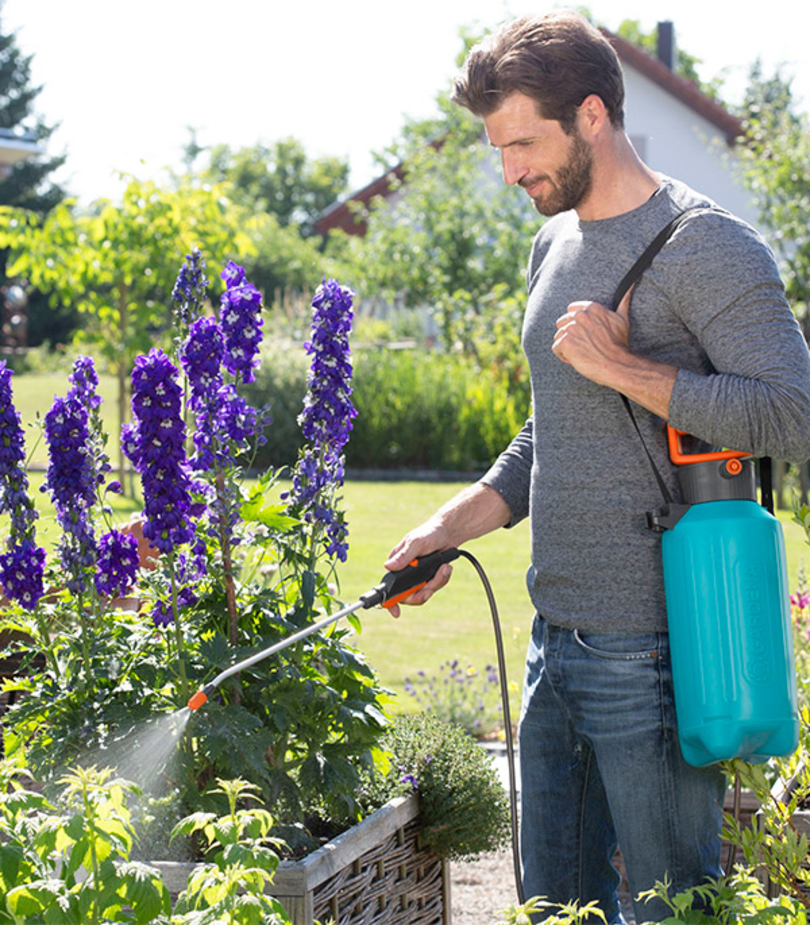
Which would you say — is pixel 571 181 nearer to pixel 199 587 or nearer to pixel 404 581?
pixel 404 581

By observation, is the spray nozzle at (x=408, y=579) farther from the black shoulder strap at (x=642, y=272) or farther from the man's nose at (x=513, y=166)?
the man's nose at (x=513, y=166)

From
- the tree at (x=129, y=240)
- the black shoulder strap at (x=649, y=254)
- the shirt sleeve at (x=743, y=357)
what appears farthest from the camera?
the tree at (x=129, y=240)

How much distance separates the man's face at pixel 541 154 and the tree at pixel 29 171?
28.4m

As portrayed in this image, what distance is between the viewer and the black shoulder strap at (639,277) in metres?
2.01

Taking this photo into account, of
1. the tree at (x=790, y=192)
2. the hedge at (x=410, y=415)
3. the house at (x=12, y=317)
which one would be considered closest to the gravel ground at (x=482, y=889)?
the hedge at (x=410, y=415)

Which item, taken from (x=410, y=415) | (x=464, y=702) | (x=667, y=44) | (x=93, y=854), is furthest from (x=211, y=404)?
(x=667, y=44)

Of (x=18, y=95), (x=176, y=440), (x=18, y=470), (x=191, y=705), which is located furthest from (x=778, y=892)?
(x=18, y=95)

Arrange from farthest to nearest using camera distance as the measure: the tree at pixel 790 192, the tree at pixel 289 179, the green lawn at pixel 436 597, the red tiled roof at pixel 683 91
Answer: the tree at pixel 289 179 → the red tiled roof at pixel 683 91 → the tree at pixel 790 192 → the green lawn at pixel 436 597

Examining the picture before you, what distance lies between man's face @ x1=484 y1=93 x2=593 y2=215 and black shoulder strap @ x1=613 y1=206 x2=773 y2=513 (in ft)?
0.55

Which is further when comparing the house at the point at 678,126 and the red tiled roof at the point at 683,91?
the house at the point at 678,126

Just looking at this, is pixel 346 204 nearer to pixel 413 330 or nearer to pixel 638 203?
pixel 413 330

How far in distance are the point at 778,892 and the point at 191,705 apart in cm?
106

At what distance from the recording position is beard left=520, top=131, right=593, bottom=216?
2076 millimetres

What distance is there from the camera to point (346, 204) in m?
25.8
